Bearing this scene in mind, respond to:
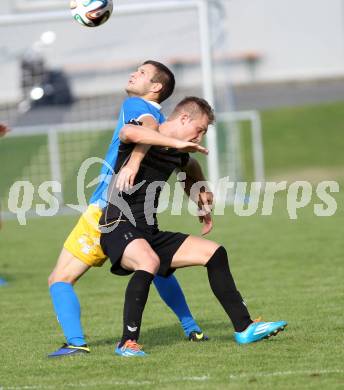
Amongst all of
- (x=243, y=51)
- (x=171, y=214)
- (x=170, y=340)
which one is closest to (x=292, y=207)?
(x=171, y=214)

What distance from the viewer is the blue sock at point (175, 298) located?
6820 millimetres

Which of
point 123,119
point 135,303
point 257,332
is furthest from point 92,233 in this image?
point 257,332

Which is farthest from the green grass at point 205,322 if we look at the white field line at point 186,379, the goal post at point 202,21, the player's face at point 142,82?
the goal post at point 202,21

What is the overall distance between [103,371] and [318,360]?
1.19 m

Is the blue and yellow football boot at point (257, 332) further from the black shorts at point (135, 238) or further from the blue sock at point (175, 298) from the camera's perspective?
the black shorts at point (135, 238)

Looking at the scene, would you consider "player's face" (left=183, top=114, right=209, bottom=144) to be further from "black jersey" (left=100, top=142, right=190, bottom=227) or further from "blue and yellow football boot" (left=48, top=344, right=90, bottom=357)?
"blue and yellow football boot" (left=48, top=344, right=90, bottom=357)

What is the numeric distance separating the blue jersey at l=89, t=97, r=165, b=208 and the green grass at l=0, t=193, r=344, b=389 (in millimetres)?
962

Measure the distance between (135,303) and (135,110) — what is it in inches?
44.7

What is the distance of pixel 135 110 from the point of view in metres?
6.38

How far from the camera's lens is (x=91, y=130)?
1923 centimetres

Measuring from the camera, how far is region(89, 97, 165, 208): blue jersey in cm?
638

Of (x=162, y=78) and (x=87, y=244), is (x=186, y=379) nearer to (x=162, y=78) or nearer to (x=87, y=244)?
(x=87, y=244)

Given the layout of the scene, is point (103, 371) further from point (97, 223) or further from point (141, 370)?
point (97, 223)

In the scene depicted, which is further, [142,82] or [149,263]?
[142,82]
